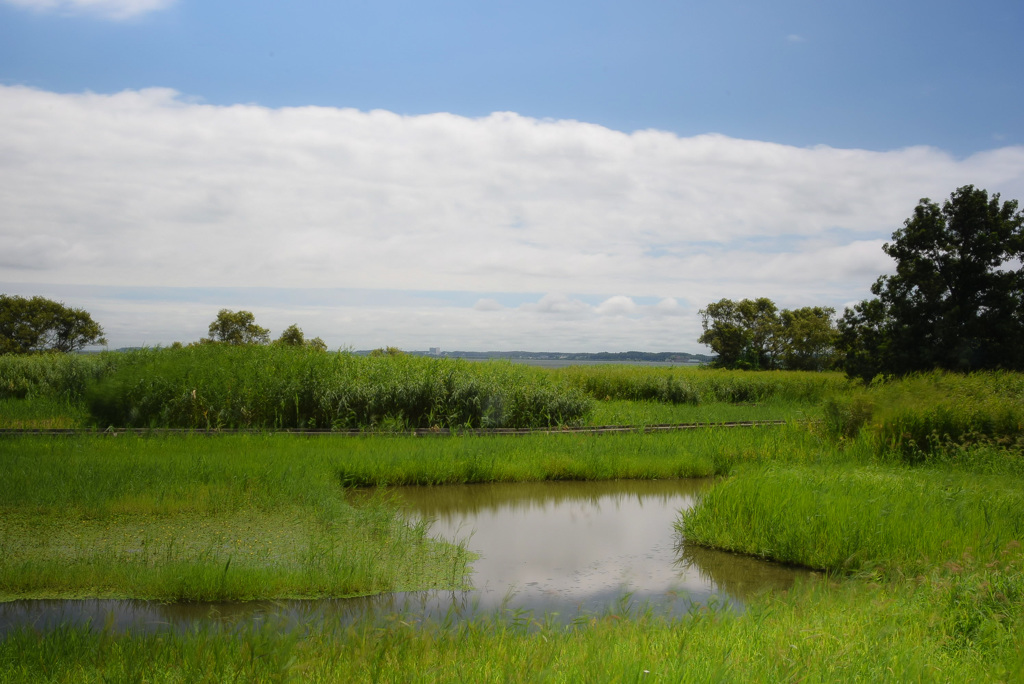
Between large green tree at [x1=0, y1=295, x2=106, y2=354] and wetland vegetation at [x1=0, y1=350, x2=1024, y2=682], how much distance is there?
20.5 metres

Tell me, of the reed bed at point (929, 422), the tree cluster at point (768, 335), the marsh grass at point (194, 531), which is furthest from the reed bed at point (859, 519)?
the tree cluster at point (768, 335)

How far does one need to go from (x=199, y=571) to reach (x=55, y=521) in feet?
7.80

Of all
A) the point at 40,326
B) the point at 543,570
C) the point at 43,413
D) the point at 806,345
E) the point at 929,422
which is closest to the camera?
the point at 543,570

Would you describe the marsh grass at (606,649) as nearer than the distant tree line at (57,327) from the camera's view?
Yes

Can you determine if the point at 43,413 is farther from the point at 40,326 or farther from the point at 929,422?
the point at 40,326

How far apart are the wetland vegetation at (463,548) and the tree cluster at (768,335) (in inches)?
1159

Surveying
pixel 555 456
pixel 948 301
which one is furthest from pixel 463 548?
pixel 948 301

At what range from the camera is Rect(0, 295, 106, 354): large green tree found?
31.9m

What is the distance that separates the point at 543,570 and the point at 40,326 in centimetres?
3542

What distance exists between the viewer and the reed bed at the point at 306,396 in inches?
501

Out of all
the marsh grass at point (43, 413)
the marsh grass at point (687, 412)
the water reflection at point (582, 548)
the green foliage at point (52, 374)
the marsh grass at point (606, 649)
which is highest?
the green foliage at point (52, 374)

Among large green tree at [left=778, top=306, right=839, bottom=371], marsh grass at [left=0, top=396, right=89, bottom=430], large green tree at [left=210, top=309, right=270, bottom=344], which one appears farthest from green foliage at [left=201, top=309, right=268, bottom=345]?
large green tree at [left=778, top=306, right=839, bottom=371]

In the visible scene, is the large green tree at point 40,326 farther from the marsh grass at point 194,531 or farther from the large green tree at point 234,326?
the marsh grass at point 194,531

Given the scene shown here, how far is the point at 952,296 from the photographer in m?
25.7
